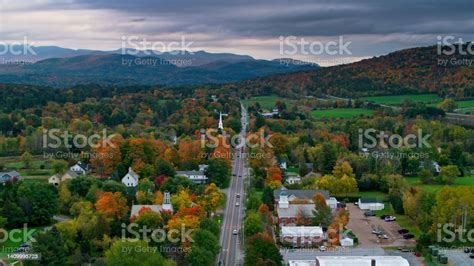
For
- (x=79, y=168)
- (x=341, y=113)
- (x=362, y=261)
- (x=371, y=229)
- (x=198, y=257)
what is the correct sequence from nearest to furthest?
1. (x=362, y=261)
2. (x=198, y=257)
3. (x=371, y=229)
4. (x=79, y=168)
5. (x=341, y=113)

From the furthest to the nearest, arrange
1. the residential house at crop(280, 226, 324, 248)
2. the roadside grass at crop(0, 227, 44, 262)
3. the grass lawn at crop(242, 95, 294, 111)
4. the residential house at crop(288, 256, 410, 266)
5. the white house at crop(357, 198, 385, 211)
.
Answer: the grass lawn at crop(242, 95, 294, 111)
the white house at crop(357, 198, 385, 211)
the residential house at crop(280, 226, 324, 248)
the roadside grass at crop(0, 227, 44, 262)
the residential house at crop(288, 256, 410, 266)

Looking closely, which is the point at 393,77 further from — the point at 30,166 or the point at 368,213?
the point at 30,166

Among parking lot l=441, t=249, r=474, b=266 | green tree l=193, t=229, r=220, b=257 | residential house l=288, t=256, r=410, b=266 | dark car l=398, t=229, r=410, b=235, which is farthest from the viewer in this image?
dark car l=398, t=229, r=410, b=235

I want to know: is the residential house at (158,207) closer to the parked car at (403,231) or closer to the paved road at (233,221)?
the paved road at (233,221)

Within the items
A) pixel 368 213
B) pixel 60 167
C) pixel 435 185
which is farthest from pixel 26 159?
pixel 435 185

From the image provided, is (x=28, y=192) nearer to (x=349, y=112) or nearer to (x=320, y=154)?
(x=320, y=154)

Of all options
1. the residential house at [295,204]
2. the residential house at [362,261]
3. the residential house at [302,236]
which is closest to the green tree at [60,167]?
the residential house at [295,204]

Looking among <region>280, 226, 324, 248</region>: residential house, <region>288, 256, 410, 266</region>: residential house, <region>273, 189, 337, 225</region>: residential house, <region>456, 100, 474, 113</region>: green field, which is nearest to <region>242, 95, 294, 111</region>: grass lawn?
<region>456, 100, 474, 113</region>: green field

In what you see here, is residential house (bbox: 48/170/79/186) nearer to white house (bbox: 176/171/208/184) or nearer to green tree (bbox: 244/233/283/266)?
white house (bbox: 176/171/208/184)
